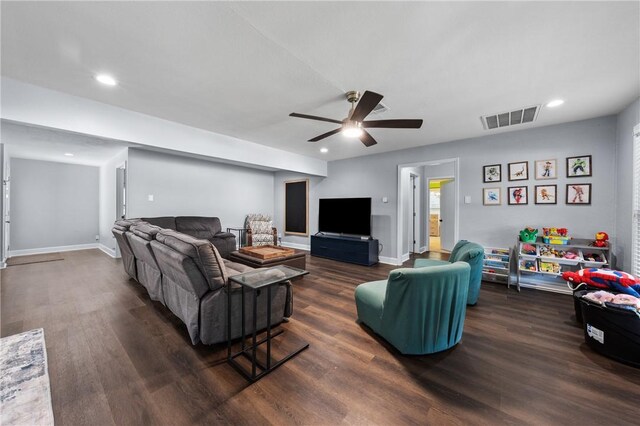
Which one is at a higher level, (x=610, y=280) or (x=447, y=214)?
(x=447, y=214)

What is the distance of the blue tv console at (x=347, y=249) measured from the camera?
5.06 m

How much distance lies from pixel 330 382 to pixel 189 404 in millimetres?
917

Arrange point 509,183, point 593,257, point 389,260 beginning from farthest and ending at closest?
point 389,260
point 509,183
point 593,257

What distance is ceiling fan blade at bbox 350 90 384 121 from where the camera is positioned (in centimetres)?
201

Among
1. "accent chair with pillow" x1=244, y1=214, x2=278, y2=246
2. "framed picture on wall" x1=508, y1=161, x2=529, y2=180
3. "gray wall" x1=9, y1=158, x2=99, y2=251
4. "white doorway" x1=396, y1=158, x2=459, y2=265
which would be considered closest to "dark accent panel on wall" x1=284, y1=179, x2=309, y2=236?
"accent chair with pillow" x1=244, y1=214, x2=278, y2=246

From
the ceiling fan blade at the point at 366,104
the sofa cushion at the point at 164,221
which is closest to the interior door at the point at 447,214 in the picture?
the ceiling fan blade at the point at 366,104

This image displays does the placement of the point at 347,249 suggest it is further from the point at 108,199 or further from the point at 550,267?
the point at 108,199

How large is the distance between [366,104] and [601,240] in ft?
12.6

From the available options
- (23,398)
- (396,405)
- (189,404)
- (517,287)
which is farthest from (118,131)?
(517,287)

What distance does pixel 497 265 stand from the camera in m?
3.90

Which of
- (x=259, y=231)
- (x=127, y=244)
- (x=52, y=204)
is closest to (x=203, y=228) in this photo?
(x=259, y=231)

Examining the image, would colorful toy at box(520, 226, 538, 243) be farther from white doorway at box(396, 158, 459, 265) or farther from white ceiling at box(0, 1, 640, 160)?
white doorway at box(396, 158, 459, 265)

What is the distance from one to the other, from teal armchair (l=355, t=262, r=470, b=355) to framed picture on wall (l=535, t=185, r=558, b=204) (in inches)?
115

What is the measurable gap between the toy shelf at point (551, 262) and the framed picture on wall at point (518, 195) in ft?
2.11
